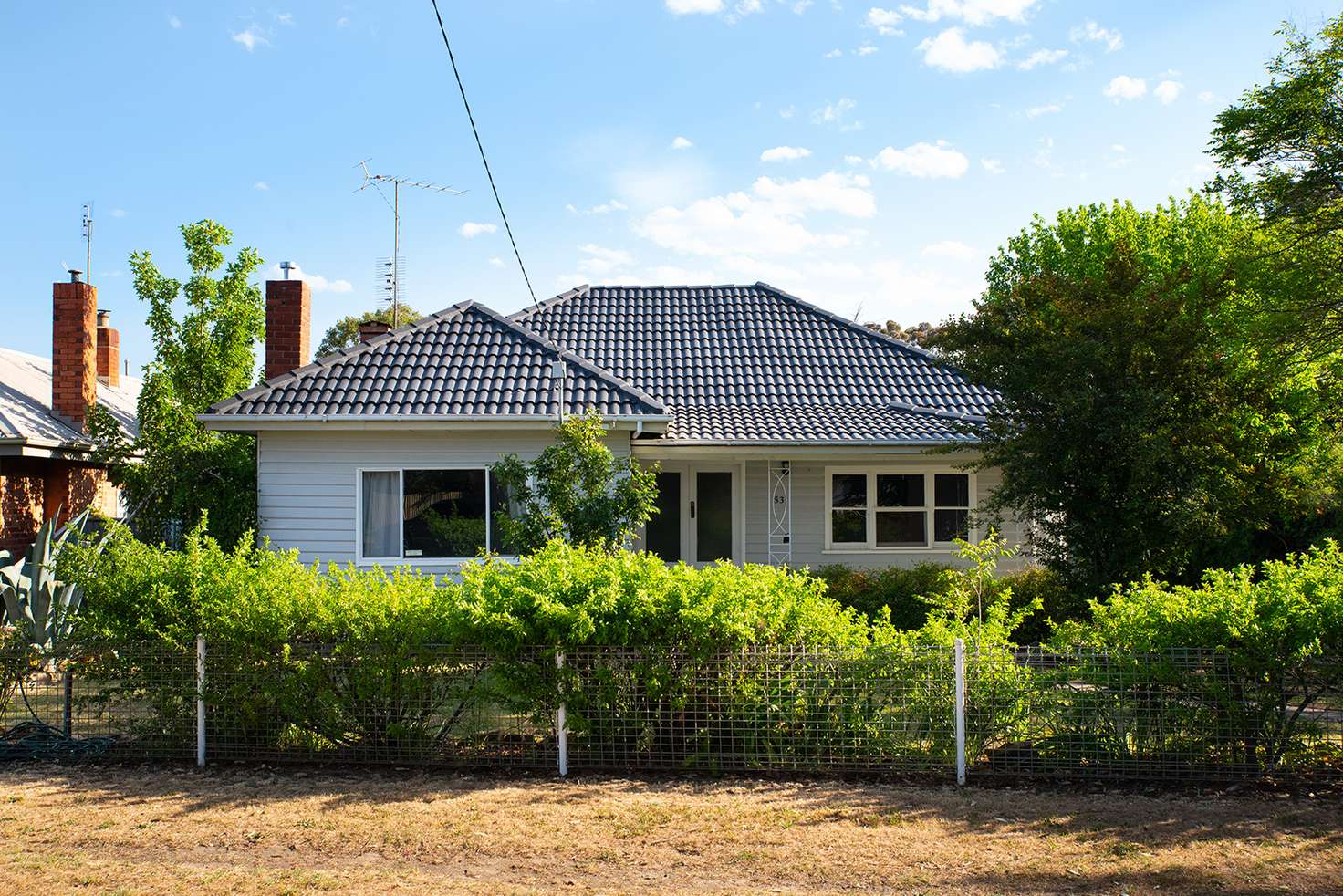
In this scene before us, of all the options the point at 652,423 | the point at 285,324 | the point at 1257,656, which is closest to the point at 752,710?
the point at 1257,656

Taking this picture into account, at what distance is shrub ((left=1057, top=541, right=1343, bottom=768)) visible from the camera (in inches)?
271

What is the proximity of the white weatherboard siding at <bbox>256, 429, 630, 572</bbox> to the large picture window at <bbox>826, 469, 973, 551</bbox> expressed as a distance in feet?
14.3

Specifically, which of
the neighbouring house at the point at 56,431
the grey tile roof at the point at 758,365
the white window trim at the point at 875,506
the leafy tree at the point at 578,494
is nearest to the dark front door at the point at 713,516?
the grey tile roof at the point at 758,365

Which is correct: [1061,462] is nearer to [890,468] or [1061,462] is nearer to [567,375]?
[890,468]

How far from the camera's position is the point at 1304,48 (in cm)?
1025

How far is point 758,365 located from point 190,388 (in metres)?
9.46

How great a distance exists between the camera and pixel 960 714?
23.4 ft

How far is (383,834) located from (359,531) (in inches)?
317

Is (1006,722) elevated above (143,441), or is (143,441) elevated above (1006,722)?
(143,441)

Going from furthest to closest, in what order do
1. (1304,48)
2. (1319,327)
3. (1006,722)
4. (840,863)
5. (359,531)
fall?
(359,531) → (1319,327) → (1304,48) → (1006,722) → (840,863)

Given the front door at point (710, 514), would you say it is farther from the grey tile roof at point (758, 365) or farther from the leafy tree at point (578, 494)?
the leafy tree at point (578, 494)

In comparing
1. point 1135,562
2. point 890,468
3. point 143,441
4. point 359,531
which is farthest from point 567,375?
point 1135,562

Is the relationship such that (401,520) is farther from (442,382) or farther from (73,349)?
(73,349)

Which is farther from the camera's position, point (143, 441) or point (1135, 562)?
point (143, 441)
